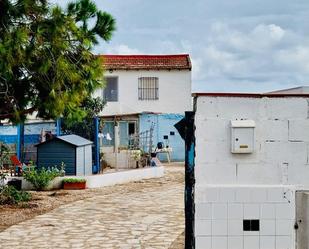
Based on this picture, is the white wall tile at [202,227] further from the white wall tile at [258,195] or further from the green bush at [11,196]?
the green bush at [11,196]

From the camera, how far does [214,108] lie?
588 cm

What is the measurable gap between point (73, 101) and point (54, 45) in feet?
4.10

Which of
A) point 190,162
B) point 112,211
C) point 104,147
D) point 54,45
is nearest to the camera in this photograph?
point 190,162

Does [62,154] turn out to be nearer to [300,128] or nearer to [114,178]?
[114,178]

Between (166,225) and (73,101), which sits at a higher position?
(73,101)

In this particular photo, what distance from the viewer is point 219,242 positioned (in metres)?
5.81

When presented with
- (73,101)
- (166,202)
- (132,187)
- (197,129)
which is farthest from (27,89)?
(197,129)

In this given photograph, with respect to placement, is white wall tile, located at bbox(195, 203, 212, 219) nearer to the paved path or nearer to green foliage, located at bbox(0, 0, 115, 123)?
the paved path

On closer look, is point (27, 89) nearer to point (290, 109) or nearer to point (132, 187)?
point (132, 187)

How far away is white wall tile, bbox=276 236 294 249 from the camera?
5.83 m

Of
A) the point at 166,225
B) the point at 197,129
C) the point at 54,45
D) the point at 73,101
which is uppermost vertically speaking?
the point at 54,45

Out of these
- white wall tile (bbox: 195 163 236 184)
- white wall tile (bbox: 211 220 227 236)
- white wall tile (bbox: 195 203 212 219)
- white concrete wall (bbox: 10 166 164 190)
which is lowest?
white concrete wall (bbox: 10 166 164 190)

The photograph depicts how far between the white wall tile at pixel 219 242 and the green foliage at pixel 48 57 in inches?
234

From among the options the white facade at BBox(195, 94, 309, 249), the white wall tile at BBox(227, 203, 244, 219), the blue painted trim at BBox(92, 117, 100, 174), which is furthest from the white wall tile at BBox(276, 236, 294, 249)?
the blue painted trim at BBox(92, 117, 100, 174)
